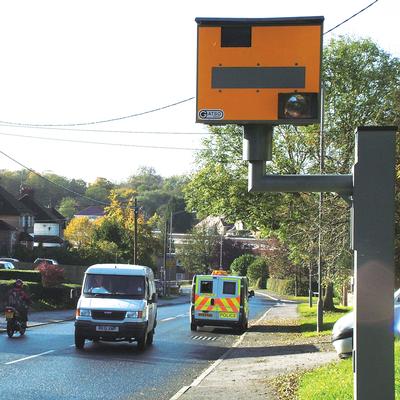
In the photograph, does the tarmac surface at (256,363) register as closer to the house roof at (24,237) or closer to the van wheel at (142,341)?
the van wheel at (142,341)

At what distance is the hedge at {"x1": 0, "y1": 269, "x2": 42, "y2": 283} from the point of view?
35656 millimetres

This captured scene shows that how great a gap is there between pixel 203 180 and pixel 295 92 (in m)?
29.4

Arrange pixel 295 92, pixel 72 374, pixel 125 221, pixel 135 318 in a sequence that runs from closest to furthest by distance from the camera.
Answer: pixel 295 92, pixel 72 374, pixel 135 318, pixel 125 221

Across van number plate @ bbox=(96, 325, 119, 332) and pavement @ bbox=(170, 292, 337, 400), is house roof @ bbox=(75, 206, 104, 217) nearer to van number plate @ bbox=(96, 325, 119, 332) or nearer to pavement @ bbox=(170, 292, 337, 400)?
pavement @ bbox=(170, 292, 337, 400)

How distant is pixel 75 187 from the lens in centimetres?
9906

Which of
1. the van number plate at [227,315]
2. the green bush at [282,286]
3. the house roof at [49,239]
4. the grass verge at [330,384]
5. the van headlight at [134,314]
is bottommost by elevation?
the green bush at [282,286]

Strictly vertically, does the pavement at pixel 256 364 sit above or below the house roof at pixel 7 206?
below

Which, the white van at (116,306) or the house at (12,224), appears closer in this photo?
the white van at (116,306)

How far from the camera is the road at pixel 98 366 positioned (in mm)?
10329

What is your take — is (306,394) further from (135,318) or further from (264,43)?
(135,318)

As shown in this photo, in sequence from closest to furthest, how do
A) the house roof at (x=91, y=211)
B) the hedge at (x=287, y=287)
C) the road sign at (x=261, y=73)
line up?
the road sign at (x=261, y=73)
the hedge at (x=287, y=287)
the house roof at (x=91, y=211)

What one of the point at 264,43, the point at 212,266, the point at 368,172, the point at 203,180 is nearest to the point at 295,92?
the point at 264,43

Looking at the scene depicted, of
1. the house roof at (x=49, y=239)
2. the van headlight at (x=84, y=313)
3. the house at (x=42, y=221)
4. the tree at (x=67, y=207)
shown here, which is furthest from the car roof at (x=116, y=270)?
the tree at (x=67, y=207)

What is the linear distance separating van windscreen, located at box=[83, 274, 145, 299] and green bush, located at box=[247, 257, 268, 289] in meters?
73.3
